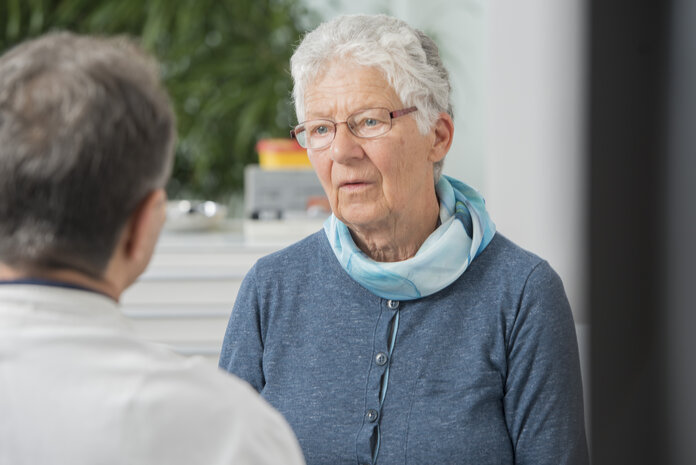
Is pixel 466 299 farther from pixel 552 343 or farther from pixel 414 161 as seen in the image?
pixel 414 161

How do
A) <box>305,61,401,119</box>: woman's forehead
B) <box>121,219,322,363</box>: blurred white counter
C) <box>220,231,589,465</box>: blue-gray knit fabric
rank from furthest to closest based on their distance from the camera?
1. <box>121,219,322,363</box>: blurred white counter
2. <box>305,61,401,119</box>: woman's forehead
3. <box>220,231,589,465</box>: blue-gray knit fabric

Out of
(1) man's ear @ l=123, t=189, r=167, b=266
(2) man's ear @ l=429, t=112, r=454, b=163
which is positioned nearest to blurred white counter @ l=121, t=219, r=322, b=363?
(2) man's ear @ l=429, t=112, r=454, b=163


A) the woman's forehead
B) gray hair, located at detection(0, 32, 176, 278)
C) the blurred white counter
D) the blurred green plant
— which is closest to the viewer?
gray hair, located at detection(0, 32, 176, 278)

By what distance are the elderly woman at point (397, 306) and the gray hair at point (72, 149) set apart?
0.72m

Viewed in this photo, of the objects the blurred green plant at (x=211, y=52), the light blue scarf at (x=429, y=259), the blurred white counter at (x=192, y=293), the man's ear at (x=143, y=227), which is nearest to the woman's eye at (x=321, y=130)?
the light blue scarf at (x=429, y=259)

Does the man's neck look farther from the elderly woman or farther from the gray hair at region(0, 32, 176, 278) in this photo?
the elderly woman

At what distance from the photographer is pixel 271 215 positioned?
3.21 meters

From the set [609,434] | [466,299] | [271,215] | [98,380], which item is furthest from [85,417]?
[271,215]

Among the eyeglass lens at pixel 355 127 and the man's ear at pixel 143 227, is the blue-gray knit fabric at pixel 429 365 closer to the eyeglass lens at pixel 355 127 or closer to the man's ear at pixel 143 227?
the eyeglass lens at pixel 355 127

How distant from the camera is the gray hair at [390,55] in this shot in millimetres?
1337

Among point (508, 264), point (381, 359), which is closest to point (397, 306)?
point (381, 359)

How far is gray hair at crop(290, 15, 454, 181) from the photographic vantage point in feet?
4.39

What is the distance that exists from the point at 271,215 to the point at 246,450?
8.62 feet

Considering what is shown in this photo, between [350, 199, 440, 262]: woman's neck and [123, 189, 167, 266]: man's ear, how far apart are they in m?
0.72
